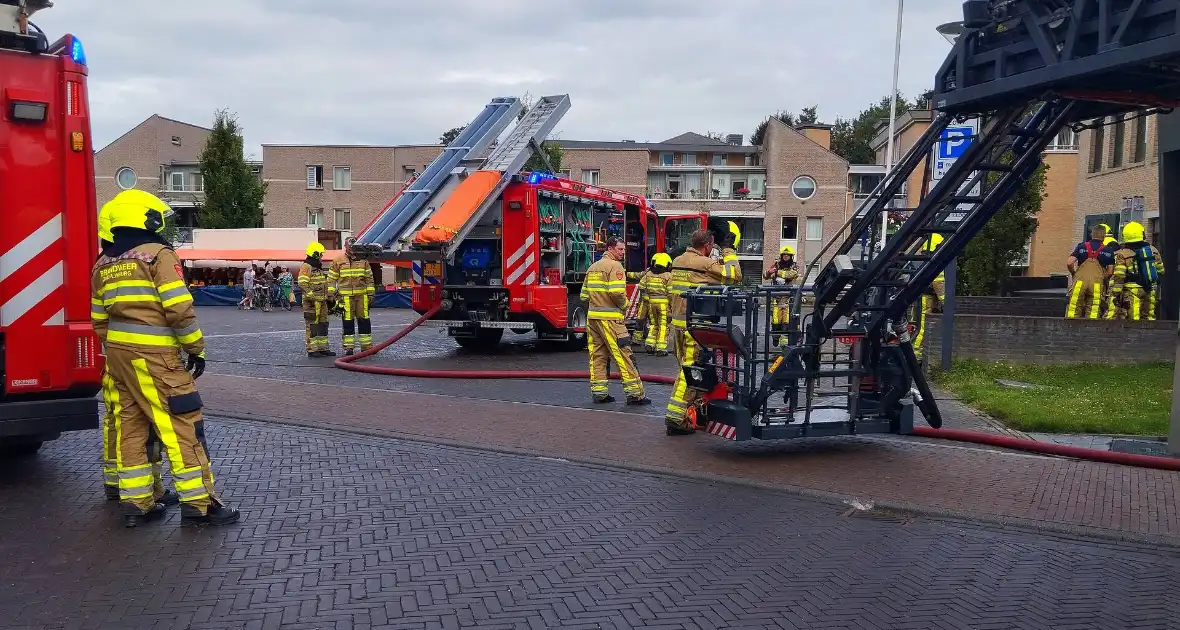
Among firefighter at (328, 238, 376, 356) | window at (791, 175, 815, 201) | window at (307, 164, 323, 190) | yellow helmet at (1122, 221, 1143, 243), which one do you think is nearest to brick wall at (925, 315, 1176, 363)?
yellow helmet at (1122, 221, 1143, 243)

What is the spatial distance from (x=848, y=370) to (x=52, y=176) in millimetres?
5989

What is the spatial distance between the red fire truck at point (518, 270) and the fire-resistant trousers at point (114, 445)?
28.2 ft

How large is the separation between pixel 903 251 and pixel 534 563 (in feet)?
13.9

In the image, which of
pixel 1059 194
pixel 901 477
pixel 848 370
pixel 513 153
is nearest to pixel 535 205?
pixel 513 153

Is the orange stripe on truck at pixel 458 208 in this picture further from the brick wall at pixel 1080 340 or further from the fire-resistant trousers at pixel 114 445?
the fire-resistant trousers at pixel 114 445

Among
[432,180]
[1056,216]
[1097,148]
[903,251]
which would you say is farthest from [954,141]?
[1056,216]

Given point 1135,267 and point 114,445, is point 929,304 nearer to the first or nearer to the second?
point 1135,267

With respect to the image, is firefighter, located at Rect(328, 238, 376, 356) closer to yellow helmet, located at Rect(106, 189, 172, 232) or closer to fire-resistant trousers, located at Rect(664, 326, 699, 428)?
fire-resistant trousers, located at Rect(664, 326, 699, 428)

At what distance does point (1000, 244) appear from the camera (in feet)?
71.0

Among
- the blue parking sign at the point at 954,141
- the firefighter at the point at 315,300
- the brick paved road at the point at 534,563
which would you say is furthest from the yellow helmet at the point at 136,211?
the firefighter at the point at 315,300

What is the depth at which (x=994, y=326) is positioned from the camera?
12.7m

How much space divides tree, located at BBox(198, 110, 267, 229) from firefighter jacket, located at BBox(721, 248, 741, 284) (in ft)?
127

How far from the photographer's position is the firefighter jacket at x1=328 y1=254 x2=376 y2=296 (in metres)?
14.5

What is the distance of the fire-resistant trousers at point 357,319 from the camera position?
14523 mm
